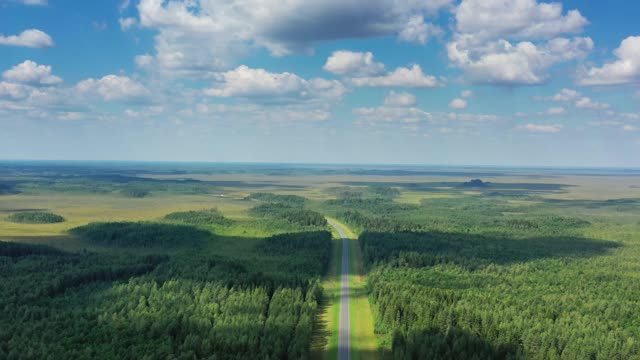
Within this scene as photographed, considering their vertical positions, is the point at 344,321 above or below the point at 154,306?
below

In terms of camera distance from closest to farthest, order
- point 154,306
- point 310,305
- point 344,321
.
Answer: point 154,306 < point 310,305 < point 344,321

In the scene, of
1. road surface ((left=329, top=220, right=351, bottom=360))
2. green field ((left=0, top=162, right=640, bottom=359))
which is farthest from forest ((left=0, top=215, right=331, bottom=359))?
road surface ((left=329, top=220, right=351, bottom=360))

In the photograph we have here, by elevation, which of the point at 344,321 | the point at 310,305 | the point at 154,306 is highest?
the point at 154,306

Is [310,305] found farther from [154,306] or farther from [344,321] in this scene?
[154,306]

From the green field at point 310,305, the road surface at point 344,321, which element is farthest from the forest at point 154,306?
the road surface at point 344,321

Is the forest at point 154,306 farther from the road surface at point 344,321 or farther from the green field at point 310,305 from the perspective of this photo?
the road surface at point 344,321

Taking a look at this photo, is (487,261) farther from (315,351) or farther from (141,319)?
(141,319)

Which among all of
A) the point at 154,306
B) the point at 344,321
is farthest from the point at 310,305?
the point at 154,306

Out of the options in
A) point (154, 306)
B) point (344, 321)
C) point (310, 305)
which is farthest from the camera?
point (344, 321)

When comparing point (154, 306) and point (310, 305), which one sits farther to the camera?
point (310, 305)

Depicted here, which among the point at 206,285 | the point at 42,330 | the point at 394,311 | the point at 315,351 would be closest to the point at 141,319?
the point at 42,330

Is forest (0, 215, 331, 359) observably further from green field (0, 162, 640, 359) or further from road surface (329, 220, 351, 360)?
road surface (329, 220, 351, 360)
